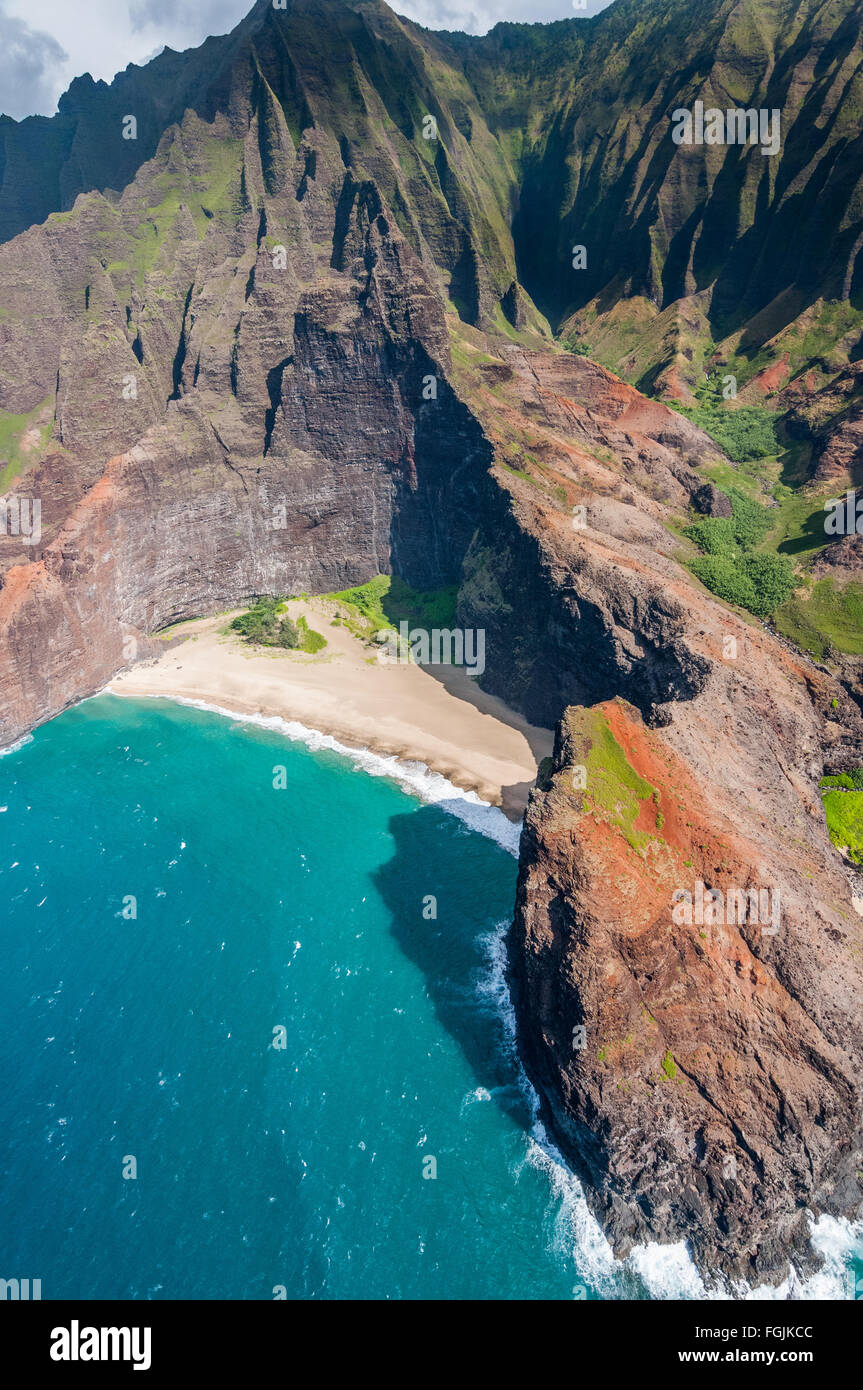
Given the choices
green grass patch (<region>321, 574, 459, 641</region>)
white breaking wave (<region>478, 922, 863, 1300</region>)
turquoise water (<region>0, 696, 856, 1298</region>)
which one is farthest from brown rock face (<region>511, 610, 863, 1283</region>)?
green grass patch (<region>321, 574, 459, 641</region>)

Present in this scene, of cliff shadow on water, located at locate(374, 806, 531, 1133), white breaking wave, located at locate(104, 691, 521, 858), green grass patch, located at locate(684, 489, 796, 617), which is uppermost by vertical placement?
green grass patch, located at locate(684, 489, 796, 617)

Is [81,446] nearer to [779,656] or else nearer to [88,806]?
[88,806]

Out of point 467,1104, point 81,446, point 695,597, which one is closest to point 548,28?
point 81,446

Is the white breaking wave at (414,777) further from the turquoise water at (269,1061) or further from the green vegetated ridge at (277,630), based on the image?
the green vegetated ridge at (277,630)

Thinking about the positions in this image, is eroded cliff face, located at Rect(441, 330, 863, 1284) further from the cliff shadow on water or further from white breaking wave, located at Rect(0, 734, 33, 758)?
white breaking wave, located at Rect(0, 734, 33, 758)
